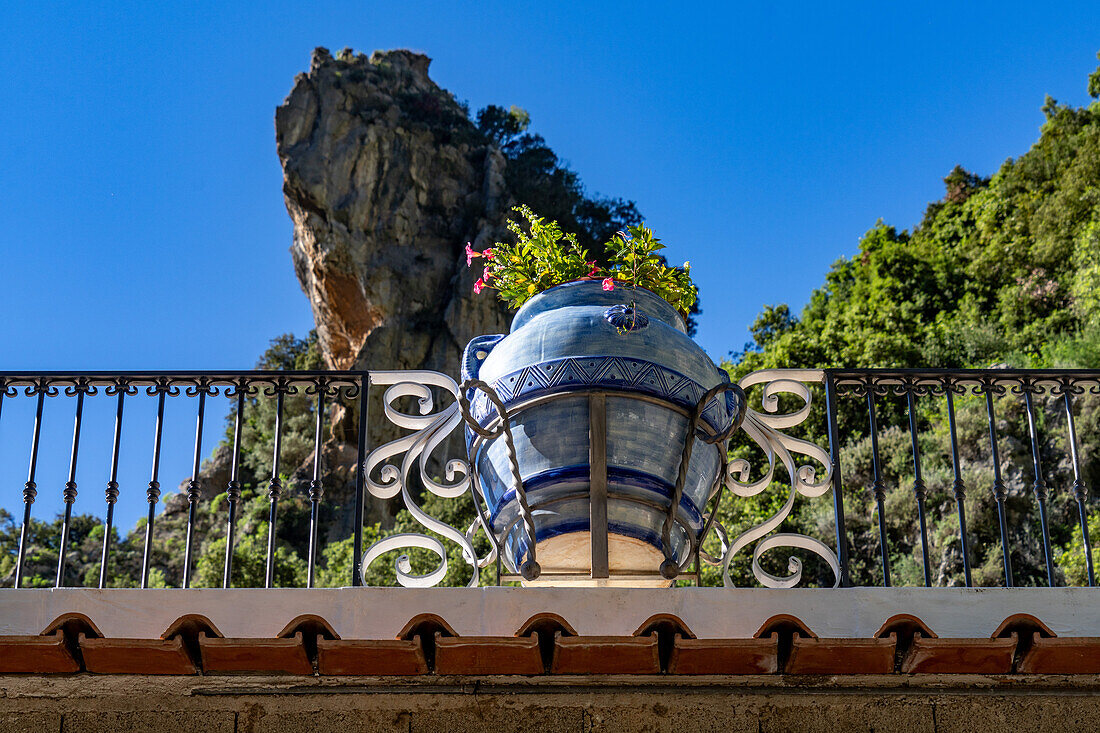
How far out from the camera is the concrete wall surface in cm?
319

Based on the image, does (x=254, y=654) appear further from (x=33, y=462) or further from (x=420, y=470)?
(x=33, y=462)

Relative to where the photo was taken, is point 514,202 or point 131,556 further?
point 514,202

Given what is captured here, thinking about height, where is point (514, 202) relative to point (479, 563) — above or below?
above

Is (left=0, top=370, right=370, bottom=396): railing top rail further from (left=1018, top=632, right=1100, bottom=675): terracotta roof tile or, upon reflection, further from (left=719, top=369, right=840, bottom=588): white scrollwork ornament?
(left=1018, top=632, right=1100, bottom=675): terracotta roof tile

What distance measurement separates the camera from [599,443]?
3.72 meters

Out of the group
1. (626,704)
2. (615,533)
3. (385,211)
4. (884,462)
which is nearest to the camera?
(626,704)

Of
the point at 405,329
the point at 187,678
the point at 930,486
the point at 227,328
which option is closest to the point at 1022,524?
the point at 930,486

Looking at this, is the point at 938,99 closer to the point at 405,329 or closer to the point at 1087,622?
the point at 405,329

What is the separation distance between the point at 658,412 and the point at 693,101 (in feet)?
76.7

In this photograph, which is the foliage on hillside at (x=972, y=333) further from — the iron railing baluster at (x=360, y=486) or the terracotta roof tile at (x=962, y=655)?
the iron railing baluster at (x=360, y=486)

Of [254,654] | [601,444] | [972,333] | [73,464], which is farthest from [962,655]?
[972,333]

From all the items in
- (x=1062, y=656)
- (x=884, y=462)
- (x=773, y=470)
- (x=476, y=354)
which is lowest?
(x=1062, y=656)

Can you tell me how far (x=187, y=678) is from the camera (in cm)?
317

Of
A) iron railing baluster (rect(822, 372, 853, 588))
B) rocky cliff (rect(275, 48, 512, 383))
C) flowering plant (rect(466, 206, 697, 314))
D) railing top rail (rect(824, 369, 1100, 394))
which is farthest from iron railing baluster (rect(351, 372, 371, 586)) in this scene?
rocky cliff (rect(275, 48, 512, 383))
